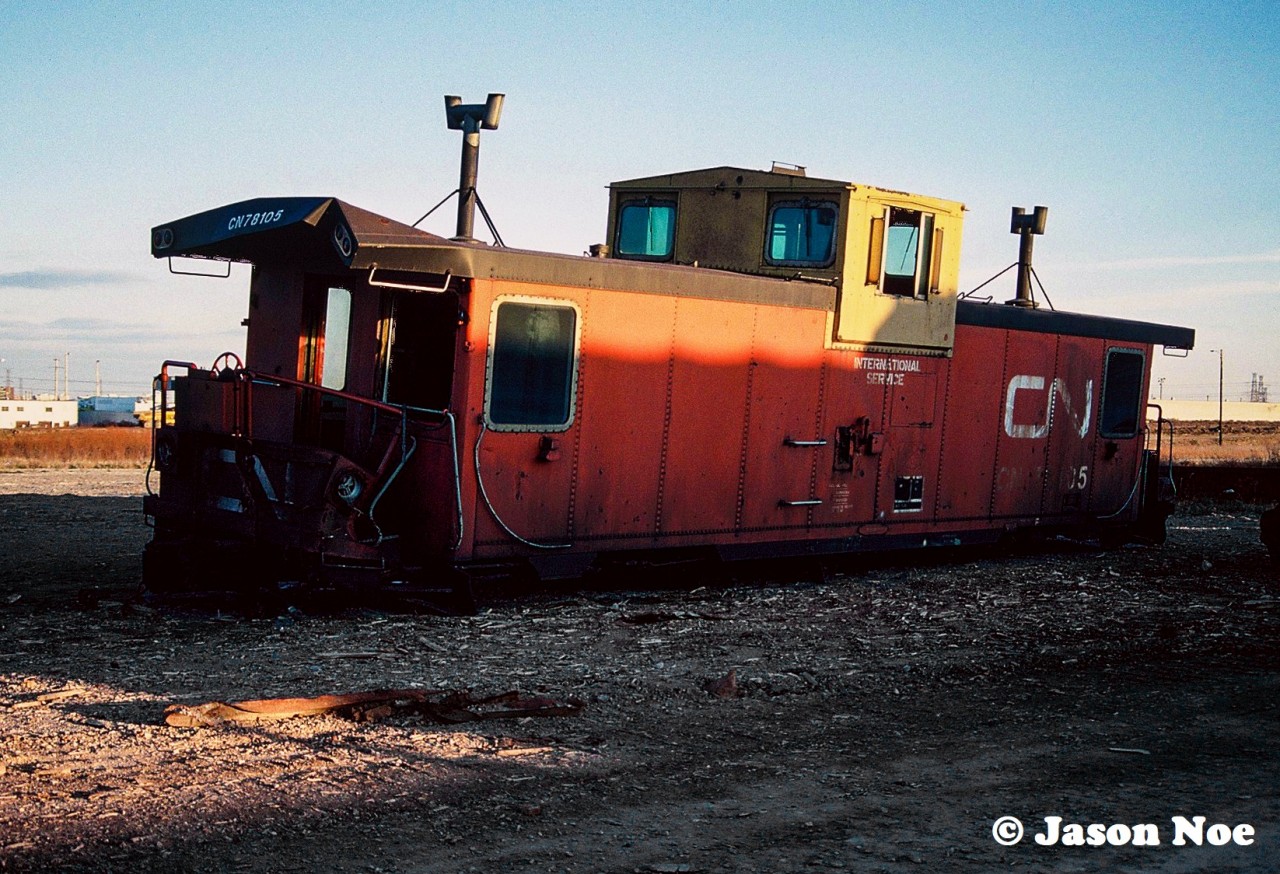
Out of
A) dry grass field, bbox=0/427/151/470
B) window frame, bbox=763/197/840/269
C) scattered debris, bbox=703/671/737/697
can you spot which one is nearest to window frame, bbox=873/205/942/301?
window frame, bbox=763/197/840/269

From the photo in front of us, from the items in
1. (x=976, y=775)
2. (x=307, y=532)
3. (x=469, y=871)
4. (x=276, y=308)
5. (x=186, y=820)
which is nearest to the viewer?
(x=469, y=871)

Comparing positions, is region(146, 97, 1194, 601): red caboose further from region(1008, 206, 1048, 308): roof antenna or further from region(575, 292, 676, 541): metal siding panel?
region(1008, 206, 1048, 308): roof antenna

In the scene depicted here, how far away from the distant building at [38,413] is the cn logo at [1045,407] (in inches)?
3203

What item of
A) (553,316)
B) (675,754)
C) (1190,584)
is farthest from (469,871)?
(1190,584)

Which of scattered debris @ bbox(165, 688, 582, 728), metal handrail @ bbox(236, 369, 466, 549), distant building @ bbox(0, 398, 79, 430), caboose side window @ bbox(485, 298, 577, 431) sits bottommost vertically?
distant building @ bbox(0, 398, 79, 430)

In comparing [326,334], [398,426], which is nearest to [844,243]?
[398,426]

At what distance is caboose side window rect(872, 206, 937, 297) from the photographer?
42.8ft

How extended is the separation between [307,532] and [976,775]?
528cm

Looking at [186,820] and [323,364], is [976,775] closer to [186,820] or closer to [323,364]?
[186,820]

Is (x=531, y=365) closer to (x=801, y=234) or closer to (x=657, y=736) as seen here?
(x=801, y=234)

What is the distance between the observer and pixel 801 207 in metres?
12.9

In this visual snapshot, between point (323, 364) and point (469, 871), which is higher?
point (323, 364)

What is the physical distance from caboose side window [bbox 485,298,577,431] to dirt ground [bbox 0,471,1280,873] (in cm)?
159

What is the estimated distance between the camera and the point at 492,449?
1015cm
